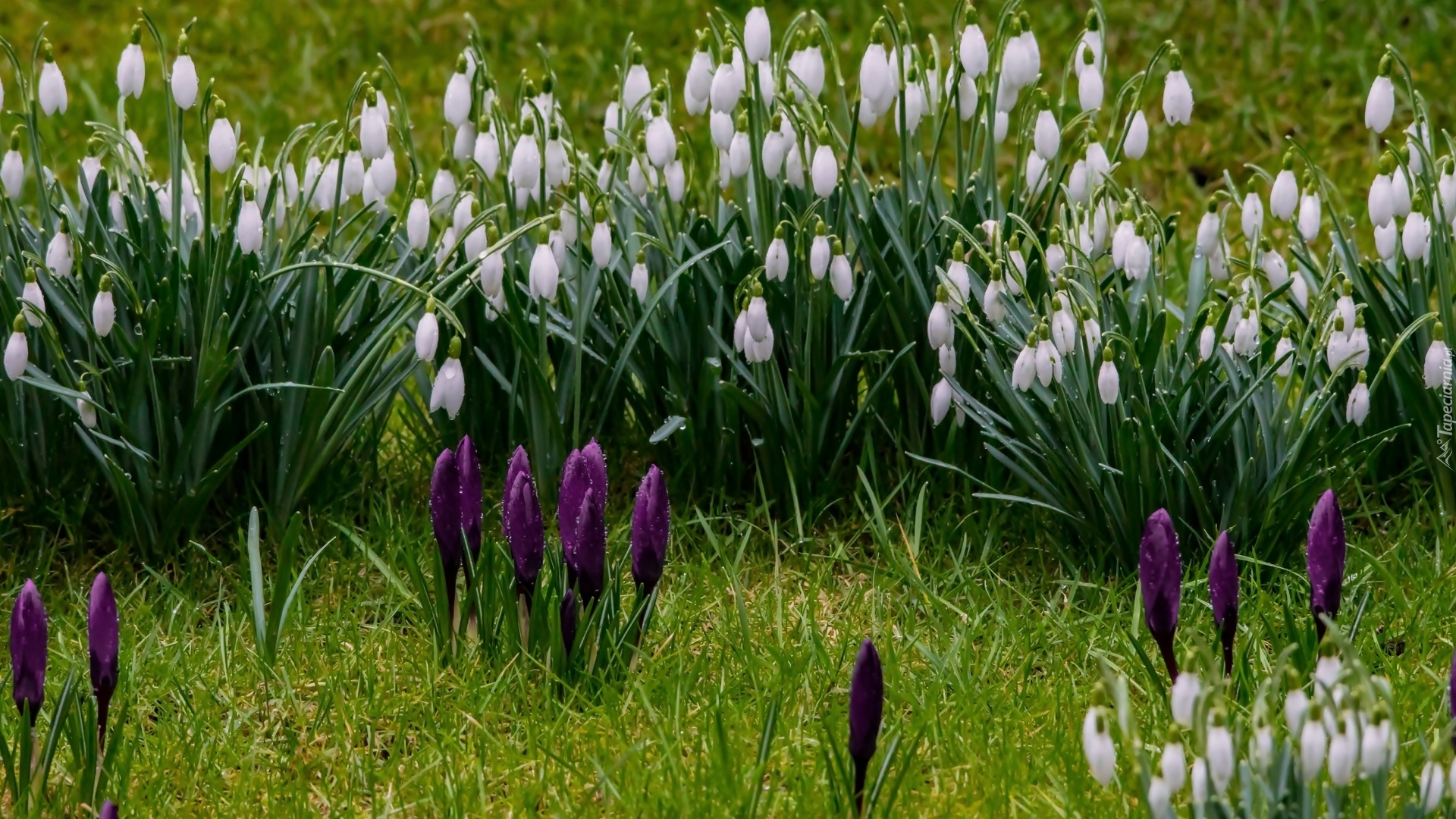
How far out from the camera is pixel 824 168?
10.8 feet

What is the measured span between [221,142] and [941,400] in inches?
60.2

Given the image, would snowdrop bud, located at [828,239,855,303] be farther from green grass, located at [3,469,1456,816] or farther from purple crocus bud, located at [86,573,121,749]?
purple crocus bud, located at [86,573,121,749]

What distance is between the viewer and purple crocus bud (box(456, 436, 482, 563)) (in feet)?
9.12

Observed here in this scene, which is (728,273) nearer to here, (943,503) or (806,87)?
(806,87)

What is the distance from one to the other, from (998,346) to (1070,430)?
316 mm

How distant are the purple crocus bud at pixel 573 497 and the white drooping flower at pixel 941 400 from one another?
3.19 feet

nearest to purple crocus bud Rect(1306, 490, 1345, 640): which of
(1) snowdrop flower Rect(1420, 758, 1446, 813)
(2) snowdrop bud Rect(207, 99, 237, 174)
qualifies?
(1) snowdrop flower Rect(1420, 758, 1446, 813)

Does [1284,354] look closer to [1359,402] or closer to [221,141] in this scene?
[1359,402]

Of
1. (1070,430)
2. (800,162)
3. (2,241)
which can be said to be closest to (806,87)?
(800,162)

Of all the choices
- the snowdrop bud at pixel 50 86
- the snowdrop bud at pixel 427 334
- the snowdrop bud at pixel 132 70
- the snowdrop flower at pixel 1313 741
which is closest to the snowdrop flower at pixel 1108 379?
the snowdrop flower at pixel 1313 741

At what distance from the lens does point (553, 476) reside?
3.71 meters

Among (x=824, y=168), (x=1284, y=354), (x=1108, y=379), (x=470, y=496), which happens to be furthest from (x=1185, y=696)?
(x=824, y=168)

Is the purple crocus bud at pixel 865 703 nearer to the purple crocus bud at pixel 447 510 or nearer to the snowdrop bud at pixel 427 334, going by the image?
the purple crocus bud at pixel 447 510

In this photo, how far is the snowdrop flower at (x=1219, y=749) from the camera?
196 cm
